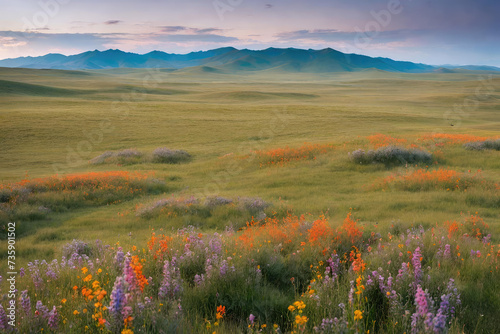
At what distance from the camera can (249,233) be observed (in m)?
9.01

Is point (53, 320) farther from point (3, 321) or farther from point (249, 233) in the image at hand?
point (249, 233)

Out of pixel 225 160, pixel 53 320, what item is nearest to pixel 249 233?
pixel 53 320

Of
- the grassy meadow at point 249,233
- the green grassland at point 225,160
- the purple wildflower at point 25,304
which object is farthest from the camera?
the green grassland at point 225,160

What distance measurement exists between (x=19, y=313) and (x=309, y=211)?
10210 mm

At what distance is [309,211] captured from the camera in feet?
43.0

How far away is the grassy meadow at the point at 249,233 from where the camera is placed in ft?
14.6

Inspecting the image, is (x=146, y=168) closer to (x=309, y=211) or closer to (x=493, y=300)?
(x=309, y=211)

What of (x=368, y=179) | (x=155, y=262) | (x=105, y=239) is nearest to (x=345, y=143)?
(x=368, y=179)

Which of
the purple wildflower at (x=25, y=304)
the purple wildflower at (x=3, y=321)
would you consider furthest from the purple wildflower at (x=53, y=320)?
the purple wildflower at (x=3, y=321)

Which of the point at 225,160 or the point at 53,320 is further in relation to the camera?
the point at 225,160

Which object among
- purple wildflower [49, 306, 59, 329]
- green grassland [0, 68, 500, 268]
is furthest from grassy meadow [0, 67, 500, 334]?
green grassland [0, 68, 500, 268]

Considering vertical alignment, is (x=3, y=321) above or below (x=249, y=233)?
above

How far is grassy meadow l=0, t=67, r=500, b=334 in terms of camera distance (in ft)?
14.6

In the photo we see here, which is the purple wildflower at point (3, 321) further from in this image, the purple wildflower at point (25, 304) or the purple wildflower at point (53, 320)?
the purple wildflower at point (53, 320)
